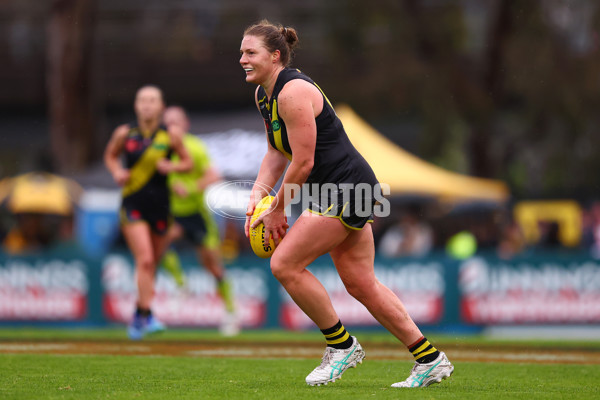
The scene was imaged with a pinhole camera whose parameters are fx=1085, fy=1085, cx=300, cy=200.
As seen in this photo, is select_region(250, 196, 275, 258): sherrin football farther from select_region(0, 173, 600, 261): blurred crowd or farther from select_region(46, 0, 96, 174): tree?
select_region(46, 0, 96, 174): tree

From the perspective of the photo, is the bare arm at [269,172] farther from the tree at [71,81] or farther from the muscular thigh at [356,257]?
the tree at [71,81]

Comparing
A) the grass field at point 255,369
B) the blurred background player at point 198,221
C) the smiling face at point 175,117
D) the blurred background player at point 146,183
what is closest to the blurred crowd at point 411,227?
the blurred background player at point 198,221

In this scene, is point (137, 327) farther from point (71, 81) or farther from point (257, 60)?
point (71, 81)

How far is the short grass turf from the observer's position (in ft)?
22.4

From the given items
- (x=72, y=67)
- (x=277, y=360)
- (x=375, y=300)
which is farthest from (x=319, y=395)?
(x=72, y=67)

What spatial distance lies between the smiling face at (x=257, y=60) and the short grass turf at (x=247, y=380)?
204cm

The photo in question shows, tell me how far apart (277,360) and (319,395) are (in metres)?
3.01

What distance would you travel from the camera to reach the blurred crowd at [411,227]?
17.3m

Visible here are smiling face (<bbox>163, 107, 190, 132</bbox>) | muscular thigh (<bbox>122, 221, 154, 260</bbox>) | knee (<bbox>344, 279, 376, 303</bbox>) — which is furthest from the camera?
smiling face (<bbox>163, 107, 190, 132</bbox>)

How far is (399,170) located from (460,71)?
6596 mm

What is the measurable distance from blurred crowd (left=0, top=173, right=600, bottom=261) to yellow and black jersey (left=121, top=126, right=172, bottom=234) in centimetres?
541

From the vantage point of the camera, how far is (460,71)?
86.6 feet

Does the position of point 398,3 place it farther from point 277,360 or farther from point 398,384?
point 398,384

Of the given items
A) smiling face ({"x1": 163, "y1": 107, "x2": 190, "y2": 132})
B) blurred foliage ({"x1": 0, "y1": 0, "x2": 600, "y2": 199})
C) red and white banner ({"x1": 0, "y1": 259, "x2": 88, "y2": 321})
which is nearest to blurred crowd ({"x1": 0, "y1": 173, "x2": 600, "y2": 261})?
red and white banner ({"x1": 0, "y1": 259, "x2": 88, "y2": 321})
